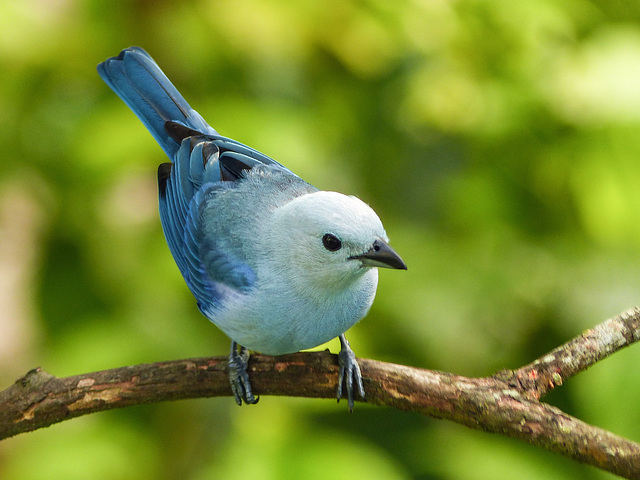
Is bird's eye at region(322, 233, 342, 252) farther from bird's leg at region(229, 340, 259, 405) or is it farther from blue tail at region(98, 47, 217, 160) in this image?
blue tail at region(98, 47, 217, 160)

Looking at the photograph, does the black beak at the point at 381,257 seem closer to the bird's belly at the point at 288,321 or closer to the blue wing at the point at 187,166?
the bird's belly at the point at 288,321

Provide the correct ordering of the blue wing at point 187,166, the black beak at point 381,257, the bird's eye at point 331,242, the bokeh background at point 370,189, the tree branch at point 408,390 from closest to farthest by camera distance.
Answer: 1. the tree branch at point 408,390
2. the black beak at point 381,257
3. the bird's eye at point 331,242
4. the blue wing at point 187,166
5. the bokeh background at point 370,189

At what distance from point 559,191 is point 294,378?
2161mm

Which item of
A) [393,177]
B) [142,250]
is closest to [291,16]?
[393,177]

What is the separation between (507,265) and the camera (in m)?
3.89

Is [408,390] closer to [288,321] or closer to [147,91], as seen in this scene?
[288,321]

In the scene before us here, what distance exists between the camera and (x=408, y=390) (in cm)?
232

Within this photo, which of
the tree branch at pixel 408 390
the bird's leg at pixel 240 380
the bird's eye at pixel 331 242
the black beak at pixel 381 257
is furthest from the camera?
the bird's leg at pixel 240 380

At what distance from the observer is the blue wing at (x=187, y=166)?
2803 mm

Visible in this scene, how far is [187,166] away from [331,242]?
0.96 meters

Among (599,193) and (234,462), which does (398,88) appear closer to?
(599,193)

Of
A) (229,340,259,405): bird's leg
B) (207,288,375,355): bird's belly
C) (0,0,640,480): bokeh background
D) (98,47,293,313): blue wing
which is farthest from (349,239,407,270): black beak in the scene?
(0,0,640,480): bokeh background

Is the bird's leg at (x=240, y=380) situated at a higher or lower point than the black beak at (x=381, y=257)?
lower

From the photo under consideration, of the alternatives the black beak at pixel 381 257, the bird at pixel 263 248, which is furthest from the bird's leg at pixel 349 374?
the black beak at pixel 381 257
